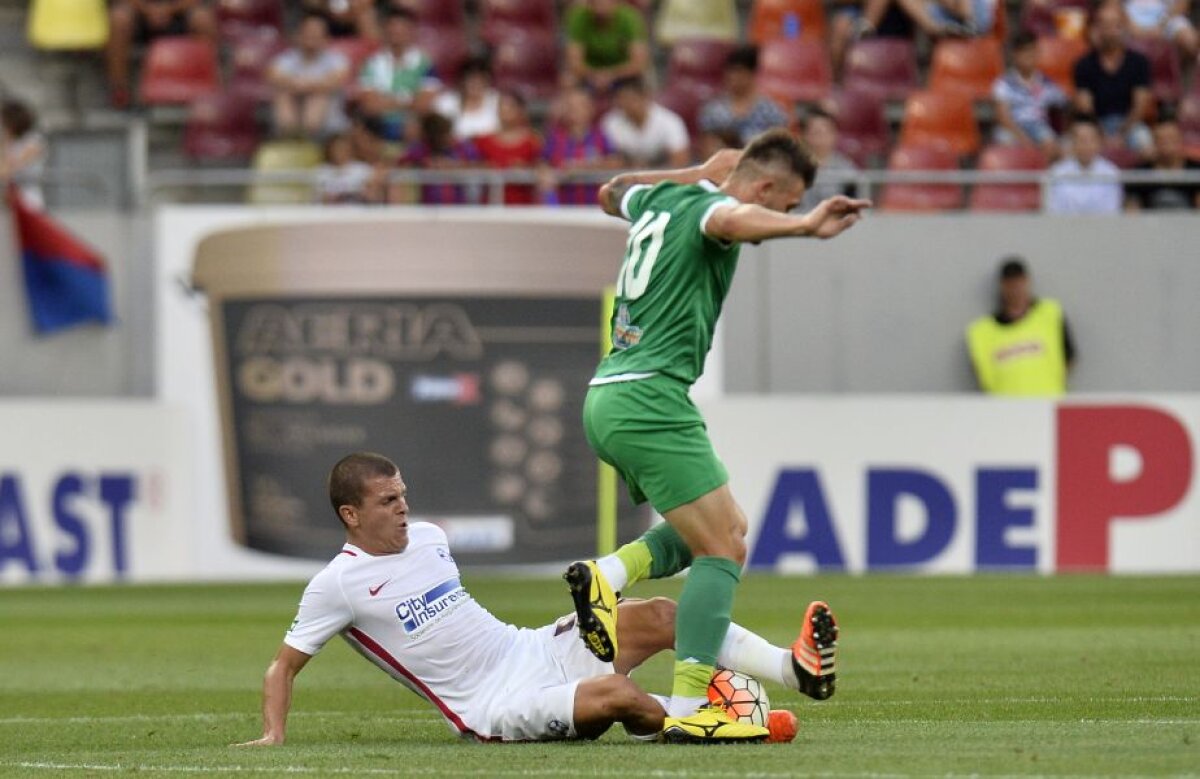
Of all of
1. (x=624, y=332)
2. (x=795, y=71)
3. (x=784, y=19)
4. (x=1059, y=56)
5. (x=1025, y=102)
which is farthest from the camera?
(x=784, y=19)

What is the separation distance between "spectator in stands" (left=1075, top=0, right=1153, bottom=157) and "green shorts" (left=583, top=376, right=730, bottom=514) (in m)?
12.7

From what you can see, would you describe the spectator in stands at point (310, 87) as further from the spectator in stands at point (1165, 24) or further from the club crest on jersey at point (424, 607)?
the club crest on jersey at point (424, 607)

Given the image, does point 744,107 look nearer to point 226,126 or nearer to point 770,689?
point 226,126

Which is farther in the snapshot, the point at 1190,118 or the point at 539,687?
the point at 1190,118

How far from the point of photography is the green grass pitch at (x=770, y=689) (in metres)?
6.76

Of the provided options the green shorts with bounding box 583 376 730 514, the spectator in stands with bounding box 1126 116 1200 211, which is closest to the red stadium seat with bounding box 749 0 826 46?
the spectator in stands with bounding box 1126 116 1200 211

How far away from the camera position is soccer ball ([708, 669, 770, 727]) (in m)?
7.41

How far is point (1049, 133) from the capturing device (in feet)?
63.6

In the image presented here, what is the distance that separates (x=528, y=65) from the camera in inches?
804

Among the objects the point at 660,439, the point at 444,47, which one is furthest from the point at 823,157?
the point at 660,439

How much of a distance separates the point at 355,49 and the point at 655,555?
13210mm

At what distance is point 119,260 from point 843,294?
607 cm

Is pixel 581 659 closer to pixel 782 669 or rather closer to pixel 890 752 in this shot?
pixel 782 669

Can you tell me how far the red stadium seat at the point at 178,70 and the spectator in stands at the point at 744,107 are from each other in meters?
4.93
